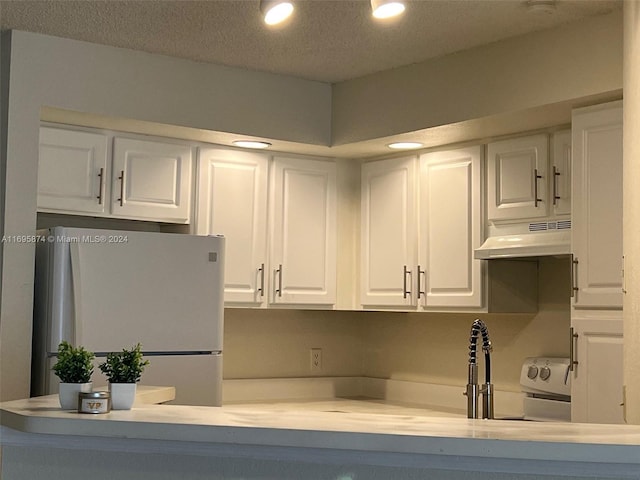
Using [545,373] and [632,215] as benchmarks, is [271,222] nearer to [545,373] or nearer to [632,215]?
[545,373]

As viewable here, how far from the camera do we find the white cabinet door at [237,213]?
445 centimetres

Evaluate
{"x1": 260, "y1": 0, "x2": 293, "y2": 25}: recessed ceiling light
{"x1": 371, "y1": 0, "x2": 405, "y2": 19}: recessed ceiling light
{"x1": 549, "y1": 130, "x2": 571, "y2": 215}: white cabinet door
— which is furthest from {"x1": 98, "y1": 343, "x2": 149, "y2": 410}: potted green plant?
{"x1": 549, "y1": 130, "x2": 571, "y2": 215}: white cabinet door

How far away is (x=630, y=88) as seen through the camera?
2746 mm

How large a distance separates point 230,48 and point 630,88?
5.92ft

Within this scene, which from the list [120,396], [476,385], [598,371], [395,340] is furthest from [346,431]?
[395,340]

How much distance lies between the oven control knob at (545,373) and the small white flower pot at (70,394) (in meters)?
2.32

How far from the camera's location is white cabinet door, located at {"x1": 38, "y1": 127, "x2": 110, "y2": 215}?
13.0 ft

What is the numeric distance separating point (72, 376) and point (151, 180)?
76.5 inches

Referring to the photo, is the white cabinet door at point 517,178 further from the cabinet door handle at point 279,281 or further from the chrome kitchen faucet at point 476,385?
the cabinet door handle at point 279,281

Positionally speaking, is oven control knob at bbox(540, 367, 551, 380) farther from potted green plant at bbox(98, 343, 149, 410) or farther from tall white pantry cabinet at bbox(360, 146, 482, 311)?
potted green plant at bbox(98, 343, 149, 410)

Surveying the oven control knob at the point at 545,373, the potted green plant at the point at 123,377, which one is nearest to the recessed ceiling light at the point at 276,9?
the potted green plant at the point at 123,377

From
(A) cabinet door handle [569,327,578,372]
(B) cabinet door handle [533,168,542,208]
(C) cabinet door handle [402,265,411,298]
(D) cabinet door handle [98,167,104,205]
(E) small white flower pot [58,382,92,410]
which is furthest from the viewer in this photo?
(C) cabinet door handle [402,265,411,298]

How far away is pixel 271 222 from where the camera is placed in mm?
4617

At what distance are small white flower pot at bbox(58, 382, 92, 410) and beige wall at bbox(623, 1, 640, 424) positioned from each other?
1.45 m
